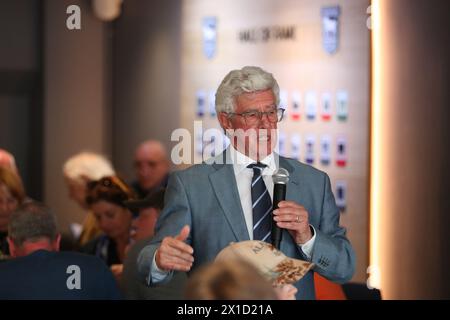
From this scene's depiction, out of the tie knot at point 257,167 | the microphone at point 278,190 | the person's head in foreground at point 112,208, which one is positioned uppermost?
the tie knot at point 257,167

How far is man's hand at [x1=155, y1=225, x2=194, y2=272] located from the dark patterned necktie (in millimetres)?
261

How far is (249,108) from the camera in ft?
9.26

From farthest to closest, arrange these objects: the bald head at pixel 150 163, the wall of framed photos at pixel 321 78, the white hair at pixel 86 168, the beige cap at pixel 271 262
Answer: the white hair at pixel 86 168, the bald head at pixel 150 163, the wall of framed photos at pixel 321 78, the beige cap at pixel 271 262

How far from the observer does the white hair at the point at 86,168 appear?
5977mm

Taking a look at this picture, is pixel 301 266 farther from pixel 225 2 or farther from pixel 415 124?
pixel 225 2

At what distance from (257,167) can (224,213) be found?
172 mm

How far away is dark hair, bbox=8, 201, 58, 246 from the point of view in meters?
3.85

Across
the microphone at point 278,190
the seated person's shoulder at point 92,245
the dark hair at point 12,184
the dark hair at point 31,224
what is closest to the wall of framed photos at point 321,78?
the seated person's shoulder at point 92,245

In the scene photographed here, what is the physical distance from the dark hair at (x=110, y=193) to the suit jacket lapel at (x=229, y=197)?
2242 millimetres

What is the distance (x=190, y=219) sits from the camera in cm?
284

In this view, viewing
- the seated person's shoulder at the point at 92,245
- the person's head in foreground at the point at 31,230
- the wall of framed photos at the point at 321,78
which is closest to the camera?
the person's head in foreground at the point at 31,230

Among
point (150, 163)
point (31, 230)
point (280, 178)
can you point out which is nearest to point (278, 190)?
point (280, 178)

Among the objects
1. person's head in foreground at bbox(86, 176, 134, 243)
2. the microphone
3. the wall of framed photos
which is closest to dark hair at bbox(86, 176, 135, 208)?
person's head in foreground at bbox(86, 176, 134, 243)

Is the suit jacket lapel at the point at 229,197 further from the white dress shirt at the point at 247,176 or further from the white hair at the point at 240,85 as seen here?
the white hair at the point at 240,85
